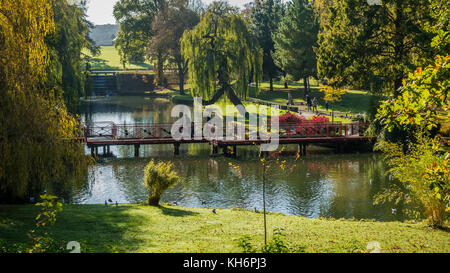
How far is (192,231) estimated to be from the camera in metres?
13.2

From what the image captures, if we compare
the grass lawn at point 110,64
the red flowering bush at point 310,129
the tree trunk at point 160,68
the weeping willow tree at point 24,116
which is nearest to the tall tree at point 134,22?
the tree trunk at point 160,68

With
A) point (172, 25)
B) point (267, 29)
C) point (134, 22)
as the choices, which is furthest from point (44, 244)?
point (134, 22)

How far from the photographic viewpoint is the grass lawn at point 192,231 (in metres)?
11.2

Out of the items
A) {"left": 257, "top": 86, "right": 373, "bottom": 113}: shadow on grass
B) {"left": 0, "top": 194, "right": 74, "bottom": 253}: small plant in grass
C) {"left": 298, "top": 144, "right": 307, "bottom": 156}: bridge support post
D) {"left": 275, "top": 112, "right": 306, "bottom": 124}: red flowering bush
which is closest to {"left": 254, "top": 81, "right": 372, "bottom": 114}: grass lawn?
{"left": 257, "top": 86, "right": 373, "bottom": 113}: shadow on grass

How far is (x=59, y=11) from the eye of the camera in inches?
1195

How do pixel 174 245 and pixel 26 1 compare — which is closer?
pixel 174 245

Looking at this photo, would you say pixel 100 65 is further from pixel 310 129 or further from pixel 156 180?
pixel 156 180

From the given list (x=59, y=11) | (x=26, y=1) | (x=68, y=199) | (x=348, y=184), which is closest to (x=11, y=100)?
(x=26, y=1)

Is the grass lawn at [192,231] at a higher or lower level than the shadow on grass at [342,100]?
lower

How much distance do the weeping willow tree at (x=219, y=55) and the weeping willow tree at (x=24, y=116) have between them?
25.7m

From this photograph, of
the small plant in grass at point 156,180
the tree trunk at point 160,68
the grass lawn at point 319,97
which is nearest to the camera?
the small plant in grass at point 156,180

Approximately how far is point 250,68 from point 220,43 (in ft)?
11.1

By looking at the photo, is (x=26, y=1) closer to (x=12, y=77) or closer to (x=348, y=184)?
(x=12, y=77)

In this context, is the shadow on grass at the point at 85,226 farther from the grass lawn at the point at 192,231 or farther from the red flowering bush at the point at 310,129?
the red flowering bush at the point at 310,129
